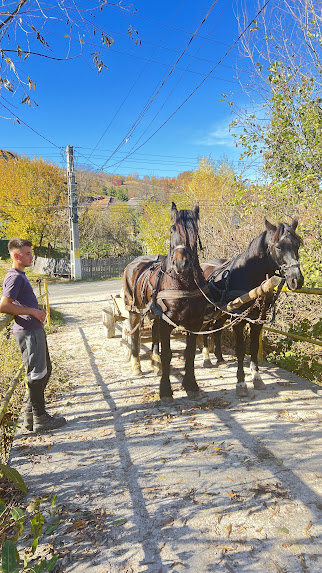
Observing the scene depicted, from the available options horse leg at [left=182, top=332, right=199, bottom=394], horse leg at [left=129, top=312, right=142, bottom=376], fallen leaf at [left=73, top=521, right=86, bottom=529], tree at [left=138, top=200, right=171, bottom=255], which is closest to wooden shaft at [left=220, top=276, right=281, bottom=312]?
horse leg at [left=182, top=332, right=199, bottom=394]

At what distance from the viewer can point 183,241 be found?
11.5 ft

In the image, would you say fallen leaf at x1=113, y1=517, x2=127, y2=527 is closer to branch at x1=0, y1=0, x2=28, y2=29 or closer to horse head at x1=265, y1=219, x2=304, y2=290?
horse head at x1=265, y1=219, x2=304, y2=290

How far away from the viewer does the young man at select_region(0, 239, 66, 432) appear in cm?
309

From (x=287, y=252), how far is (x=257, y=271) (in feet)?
1.87

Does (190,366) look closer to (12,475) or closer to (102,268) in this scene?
(12,475)

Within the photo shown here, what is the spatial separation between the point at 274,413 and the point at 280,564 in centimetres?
186

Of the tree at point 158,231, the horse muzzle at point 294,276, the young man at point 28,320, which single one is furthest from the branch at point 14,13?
the tree at point 158,231

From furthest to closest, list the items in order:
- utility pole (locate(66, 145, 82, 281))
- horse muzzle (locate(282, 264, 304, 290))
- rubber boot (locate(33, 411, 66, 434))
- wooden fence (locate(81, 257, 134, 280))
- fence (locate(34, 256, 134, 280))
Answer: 1. wooden fence (locate(81, 257, 134, 280))
2. fence (locate(34, 256, 134, 280))
3. utility pole (locate(66, 145, 82, 281))
4. rubber boot (locate(33, 411, 66, 434))
5. horse muzzle (locate(282, 264, 304, 290))

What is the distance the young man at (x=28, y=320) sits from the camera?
10.2ft

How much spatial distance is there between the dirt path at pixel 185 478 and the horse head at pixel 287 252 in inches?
59.2

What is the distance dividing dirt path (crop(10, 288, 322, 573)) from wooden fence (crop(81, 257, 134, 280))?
80.7 feet

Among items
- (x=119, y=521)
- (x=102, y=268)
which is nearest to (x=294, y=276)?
(x=119, y=521)

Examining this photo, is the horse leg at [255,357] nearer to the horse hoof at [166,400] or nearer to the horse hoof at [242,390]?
the horse hoof at [242,390]

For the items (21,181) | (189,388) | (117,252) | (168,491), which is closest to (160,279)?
(189,388)
